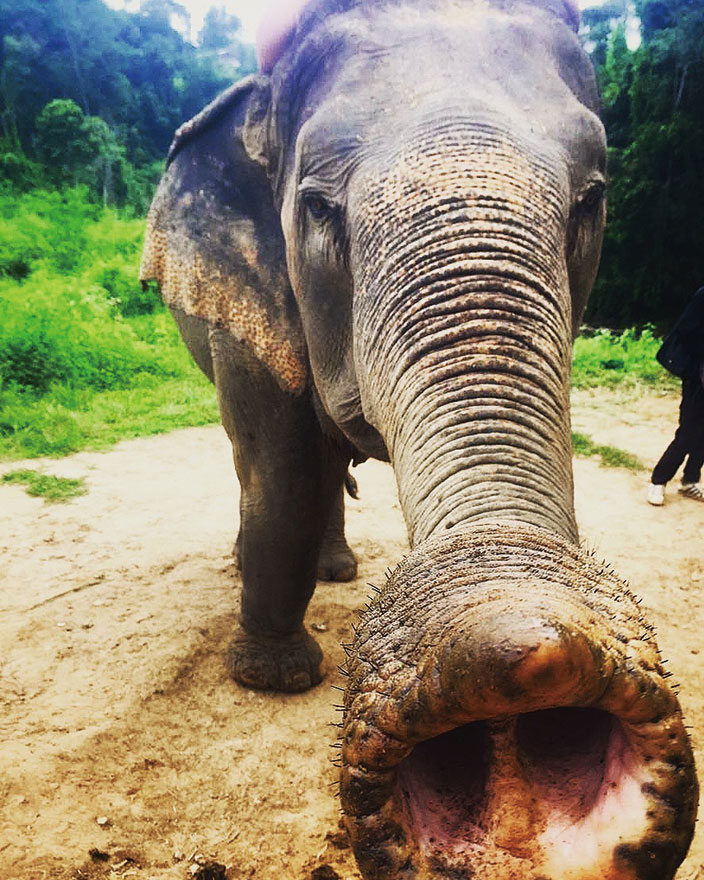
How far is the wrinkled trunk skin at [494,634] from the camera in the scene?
47.2 inches

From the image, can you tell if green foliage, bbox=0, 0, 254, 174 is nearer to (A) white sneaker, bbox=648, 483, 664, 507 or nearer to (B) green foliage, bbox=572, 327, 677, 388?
(B) green foliage, bbox=572, 327, 677, 388

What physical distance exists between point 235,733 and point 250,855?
72 cm

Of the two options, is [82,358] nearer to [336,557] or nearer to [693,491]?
[336,557]

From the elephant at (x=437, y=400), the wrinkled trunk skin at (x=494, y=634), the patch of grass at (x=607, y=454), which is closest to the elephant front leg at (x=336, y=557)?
the elephant at (x=437, y=400)

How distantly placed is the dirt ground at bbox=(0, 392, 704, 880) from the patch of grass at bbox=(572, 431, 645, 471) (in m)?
0.50

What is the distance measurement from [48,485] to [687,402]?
5018mm

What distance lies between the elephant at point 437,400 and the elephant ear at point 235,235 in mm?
11

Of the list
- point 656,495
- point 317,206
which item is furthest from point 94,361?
point 317,206

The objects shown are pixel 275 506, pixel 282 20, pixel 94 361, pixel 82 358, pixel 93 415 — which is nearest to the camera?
pixel 282 20

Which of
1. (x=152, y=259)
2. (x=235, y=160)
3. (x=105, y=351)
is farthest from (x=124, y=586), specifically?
(x=105, y=351)

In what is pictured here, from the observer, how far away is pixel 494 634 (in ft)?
3.73

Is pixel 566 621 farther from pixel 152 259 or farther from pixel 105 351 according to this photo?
pixel 105 351

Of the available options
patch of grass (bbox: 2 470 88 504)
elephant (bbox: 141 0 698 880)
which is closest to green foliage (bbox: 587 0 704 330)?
patch of grass (bbox: 2 470 88 504)

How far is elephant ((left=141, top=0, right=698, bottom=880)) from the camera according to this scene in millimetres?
1259
